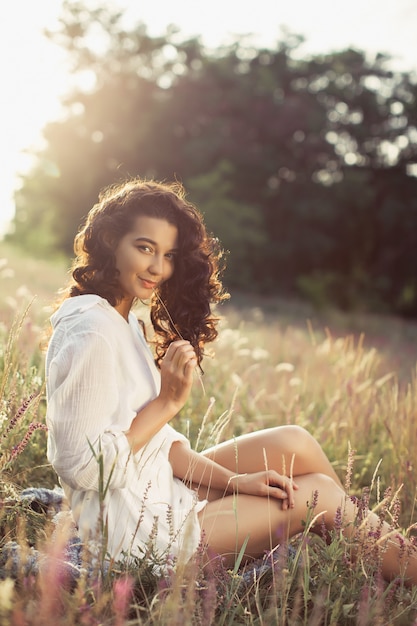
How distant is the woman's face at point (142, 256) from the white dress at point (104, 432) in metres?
0.16

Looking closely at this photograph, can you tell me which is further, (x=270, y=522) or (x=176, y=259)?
(x=176, y=259)

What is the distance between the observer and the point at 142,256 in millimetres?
2521

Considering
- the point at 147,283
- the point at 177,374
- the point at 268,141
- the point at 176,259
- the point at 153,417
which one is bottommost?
the point at 153,417

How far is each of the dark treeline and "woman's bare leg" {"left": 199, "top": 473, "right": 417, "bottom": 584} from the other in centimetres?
1840

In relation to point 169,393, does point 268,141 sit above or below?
above

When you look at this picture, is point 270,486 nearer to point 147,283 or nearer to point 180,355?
point 180,355

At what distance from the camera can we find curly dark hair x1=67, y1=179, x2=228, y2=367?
255cm

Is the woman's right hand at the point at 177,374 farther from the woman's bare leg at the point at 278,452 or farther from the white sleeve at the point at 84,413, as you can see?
the woman's bare leg at the point at 278,452

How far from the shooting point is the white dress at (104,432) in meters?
2.12

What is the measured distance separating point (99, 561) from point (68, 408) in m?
0.55

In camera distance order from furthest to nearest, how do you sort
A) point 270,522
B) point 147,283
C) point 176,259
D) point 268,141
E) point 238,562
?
1. point 268,141
2. point 176,259
3. point 147,283
4. point 270,522
5. point 238,562

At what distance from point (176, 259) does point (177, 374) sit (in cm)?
59

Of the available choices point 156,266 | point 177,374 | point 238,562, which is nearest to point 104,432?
point 177,374

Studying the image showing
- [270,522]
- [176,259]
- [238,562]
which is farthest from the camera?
[176,259]
